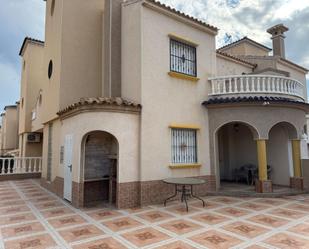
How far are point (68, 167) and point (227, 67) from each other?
10.7 m

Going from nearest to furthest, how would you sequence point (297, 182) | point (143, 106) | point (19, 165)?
point (143, 106) → point (297, 182) → point (19, 165)

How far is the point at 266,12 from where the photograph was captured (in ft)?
48.6

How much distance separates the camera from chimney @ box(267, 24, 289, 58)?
1741cm

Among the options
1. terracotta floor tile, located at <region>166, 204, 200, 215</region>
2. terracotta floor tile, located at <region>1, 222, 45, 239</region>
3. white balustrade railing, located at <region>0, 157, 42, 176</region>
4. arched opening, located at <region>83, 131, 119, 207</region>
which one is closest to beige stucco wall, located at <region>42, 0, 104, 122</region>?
arched opening, located at <region>83, 131, 119, 207</region>

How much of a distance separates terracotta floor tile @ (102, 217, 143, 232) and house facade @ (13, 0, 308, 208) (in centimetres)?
142

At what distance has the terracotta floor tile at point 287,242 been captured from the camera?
17.4ft

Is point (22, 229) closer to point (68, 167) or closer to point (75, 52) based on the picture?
point (68, 167)

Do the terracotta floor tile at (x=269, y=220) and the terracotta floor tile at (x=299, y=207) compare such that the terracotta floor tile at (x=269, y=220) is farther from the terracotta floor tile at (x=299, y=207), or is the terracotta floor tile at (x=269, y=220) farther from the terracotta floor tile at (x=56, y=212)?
the terracotta floor tile at (x=56, y=212)

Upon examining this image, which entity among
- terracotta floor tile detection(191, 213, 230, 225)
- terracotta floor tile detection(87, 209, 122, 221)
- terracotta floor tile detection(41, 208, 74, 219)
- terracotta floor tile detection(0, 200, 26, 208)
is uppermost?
terracotta floor tile detection(0, 200, 26, 208)

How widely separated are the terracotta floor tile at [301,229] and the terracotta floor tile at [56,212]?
696cm

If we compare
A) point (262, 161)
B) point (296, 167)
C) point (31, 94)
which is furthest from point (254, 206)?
point (31, 94)

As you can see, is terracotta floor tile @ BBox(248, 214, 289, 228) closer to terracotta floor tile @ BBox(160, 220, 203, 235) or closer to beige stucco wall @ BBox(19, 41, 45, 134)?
terracotta floor tile @ BBox(160, 220, 203, 235)

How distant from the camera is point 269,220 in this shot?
23.6 feet

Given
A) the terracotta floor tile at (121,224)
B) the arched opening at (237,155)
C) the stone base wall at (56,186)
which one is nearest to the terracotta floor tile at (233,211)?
the terracotta floor tile at (121,224)
